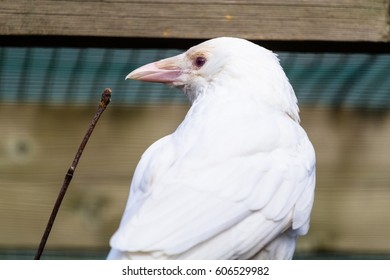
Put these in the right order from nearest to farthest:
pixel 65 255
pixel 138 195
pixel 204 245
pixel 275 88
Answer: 1. pixel 204 245
2. pixel 138 195
3. pixel 275 88
4. pixel 65 255

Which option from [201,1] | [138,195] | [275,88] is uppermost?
[201,1]

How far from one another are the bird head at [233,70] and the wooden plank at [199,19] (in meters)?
0.30

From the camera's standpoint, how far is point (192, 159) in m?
3.14

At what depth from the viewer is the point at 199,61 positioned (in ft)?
12.1

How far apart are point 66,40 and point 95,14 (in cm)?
11

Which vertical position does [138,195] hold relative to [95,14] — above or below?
below

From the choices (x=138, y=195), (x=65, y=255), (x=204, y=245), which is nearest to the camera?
(x=204, y=245)

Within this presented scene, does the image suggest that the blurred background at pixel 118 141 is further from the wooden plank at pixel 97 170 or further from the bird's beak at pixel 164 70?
the bird's beak at pixel 164 70

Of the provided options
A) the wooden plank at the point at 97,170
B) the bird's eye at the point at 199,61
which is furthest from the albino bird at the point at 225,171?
the wooden plank at the point at 97,170

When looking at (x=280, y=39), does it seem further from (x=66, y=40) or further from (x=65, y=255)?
(x=65, y=255)

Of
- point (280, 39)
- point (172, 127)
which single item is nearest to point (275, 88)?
point (280, 39)

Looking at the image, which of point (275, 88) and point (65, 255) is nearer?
point (275, 88)

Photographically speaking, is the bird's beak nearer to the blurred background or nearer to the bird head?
the bird head

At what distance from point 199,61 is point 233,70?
0.12 m
